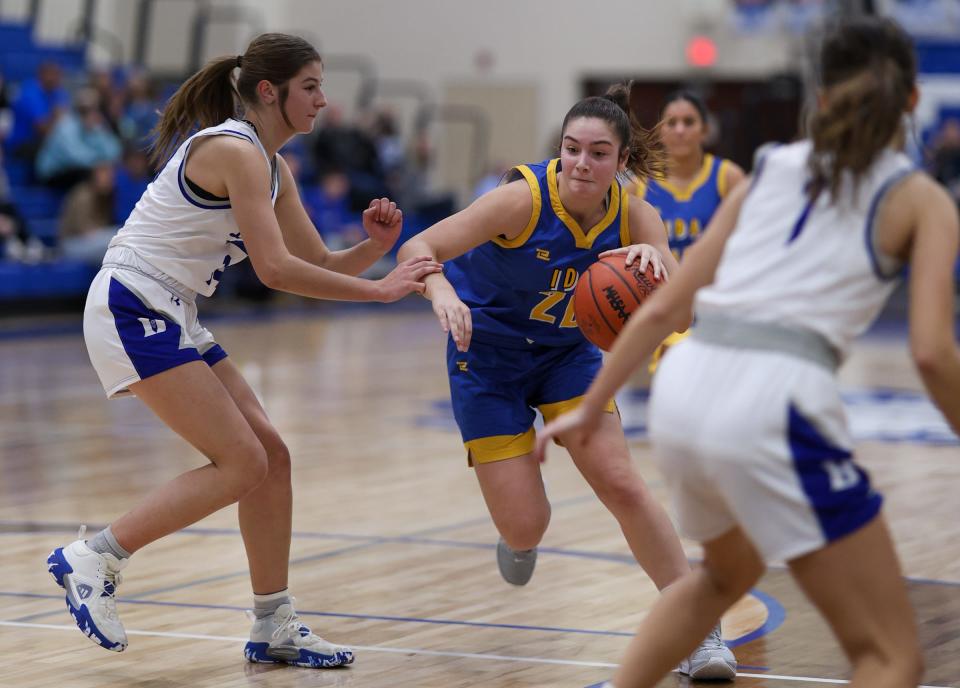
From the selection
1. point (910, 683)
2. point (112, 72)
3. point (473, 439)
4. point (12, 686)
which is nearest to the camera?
point (910, 683)

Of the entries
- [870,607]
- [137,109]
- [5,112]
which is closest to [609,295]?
[870,607]

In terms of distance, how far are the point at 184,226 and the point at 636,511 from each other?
4.67 ft

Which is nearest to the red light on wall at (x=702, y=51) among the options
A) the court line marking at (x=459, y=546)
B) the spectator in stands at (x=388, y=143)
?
the spectator in stands at (x=388, y=143)

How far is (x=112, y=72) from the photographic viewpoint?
57.4 feet

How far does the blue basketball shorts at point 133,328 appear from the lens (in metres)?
3.88

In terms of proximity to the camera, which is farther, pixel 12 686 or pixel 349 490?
pixel 349 490

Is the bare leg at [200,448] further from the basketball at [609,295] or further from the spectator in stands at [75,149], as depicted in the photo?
the spectator in stands at [75,149]

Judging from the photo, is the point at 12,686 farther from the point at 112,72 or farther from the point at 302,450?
the point at 112,72

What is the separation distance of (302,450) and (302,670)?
13.2 ft

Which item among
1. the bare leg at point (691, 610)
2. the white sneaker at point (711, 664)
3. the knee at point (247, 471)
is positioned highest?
the bare leg at point (691, 610)

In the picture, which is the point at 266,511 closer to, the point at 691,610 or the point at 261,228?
the point at 261,228

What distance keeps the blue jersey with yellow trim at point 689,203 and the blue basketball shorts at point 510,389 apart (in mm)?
2315

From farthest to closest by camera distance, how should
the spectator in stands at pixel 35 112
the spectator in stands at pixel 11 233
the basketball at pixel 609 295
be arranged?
the spectator in stands at pixel 35 112 → the spectator in stands at pixel 11 233 → the basketball at pixel 609 295

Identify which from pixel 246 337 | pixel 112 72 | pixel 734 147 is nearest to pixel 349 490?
pixel 246 337
